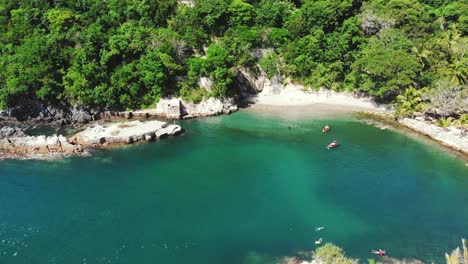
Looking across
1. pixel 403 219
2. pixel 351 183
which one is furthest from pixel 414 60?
pixel 403 219

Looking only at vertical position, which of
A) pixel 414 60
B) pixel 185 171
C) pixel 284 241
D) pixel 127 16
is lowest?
pixel 284 241

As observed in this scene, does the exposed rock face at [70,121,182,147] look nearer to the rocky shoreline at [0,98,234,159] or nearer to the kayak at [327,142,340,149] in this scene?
the rocky shoreline at [0,98,234,159]

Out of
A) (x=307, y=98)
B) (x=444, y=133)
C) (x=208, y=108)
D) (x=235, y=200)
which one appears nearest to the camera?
(x=235, y=200)

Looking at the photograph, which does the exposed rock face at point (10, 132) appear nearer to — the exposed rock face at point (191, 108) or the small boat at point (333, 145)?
Result: the exposed rock face at point (191, 108)

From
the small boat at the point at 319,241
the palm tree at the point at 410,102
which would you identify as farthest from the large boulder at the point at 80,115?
the palm tree at the point at 410,102

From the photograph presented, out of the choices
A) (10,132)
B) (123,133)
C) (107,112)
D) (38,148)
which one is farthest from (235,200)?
(10,132)

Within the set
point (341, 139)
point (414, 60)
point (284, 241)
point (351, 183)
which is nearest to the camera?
point (284, 241)

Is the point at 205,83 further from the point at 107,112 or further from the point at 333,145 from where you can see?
the point at 333,145

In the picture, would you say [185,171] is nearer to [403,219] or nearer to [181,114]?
[181,114]
